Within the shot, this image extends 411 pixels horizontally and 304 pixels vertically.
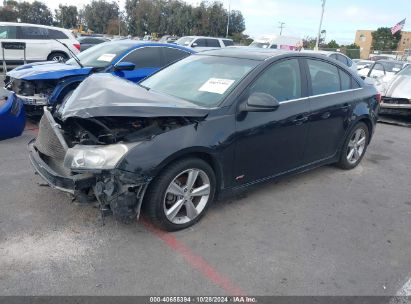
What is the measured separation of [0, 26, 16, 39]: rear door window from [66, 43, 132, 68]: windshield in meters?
7.81

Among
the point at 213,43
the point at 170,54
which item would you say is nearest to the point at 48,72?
the point at 170,54

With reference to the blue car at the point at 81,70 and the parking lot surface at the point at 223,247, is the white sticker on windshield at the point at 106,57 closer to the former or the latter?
the blue car at the point at 81,70

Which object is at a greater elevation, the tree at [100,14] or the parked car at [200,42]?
the tree at [100,14]

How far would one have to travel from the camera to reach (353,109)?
506 centimetres

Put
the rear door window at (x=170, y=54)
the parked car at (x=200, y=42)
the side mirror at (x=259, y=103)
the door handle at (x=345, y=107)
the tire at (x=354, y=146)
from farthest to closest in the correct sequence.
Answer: the parked car at (x=200, y=42) < the rear door window at (x=170, y=54) < the tire at (x=354, y=146) < the door handle at (x=345, y=107) < the side mirror at (x=259, y=103)

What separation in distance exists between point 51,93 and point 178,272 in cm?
492

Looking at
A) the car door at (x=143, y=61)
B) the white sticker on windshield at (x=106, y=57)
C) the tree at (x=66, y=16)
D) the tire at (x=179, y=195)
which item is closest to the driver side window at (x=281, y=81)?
the tire at (x=179, y=195)

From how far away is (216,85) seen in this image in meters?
3.88

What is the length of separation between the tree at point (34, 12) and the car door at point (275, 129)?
3604 inches

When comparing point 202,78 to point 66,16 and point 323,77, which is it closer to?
point 323,77

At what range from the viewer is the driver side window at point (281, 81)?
3.94 m

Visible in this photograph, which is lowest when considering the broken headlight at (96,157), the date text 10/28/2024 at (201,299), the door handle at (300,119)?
the date text 10/28/2024 at (201,299)

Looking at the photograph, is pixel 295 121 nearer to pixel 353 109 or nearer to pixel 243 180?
pixel 243 180

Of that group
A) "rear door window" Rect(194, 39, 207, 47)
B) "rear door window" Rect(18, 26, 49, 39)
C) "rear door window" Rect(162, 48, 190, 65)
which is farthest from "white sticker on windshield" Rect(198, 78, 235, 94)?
"rear door window" Rect(194, 39, 207, 47)
